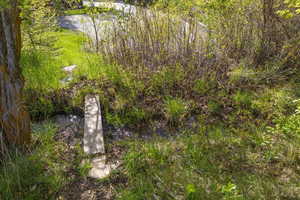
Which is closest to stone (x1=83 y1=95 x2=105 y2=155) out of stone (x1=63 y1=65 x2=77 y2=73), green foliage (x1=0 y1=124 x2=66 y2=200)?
green foliage (x1=0 y1=124 x2=66 y2=200)

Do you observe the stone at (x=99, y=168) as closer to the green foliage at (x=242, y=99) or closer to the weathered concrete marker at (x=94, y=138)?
the weathered concrete marker at (x=94, y=138)

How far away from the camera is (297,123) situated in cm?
236

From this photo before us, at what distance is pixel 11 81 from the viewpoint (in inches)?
79.8

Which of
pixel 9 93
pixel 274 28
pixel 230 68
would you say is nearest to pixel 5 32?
pixel 9 93

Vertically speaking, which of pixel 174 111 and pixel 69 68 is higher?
pixel 69 68

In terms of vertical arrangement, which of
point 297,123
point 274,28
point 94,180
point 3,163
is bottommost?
point 94,180

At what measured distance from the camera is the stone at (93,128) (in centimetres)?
240

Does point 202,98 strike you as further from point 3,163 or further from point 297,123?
point 3,163

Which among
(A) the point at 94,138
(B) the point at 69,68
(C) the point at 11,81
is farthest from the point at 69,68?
(C) the point at 11,81

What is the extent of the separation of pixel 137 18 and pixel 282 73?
2654 millimetres

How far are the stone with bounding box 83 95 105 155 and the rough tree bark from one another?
622mm

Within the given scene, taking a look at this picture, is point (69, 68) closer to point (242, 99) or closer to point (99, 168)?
point (99, 168)

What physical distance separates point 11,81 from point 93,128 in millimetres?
1021

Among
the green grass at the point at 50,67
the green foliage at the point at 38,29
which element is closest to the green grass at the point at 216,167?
the green grass at the point at 50,67
